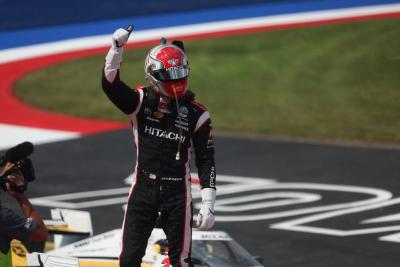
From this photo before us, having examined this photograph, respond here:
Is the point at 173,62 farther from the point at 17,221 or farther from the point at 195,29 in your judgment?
the point at 195,29

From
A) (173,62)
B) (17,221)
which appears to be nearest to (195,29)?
(17,221)

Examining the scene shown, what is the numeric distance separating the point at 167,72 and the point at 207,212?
108 centimetres

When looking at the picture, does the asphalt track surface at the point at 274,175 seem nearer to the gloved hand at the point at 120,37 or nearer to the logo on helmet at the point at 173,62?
the logo on helmet at the point at 173,62

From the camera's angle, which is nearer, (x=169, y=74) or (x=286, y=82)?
(x=169, y=74)

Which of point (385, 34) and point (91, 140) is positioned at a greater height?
point (385, 34)

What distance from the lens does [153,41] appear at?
91.4ft

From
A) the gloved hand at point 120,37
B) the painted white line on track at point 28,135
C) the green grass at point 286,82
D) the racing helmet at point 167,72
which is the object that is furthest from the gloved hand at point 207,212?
the green grass at point 286,82

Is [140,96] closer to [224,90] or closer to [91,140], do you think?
[91,140]

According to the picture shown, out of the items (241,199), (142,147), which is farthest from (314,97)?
(142,147)

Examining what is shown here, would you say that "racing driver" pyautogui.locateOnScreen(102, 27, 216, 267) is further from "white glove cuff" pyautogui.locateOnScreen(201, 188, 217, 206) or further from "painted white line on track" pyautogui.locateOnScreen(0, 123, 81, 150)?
"painted white line on track" pyautogui.locateOnScreen(0, 123, 81, 150)

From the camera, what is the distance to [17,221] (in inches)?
353

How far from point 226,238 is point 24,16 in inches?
743

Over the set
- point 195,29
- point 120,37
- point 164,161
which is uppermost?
point 195,29

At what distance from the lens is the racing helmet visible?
8.12 m
